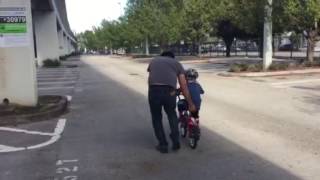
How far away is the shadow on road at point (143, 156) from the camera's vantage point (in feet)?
24.6

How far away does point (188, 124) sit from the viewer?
9.24m

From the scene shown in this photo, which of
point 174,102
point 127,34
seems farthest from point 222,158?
point 127,34

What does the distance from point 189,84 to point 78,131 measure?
123 inches

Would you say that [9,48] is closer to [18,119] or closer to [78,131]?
[18,119]

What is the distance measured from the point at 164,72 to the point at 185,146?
4.29 ft

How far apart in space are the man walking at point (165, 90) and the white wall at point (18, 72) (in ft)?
20.3

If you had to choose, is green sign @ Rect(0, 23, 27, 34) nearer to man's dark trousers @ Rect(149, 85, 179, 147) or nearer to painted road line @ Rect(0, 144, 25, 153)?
painted road line @ Rect(0, 144, 25, 153)

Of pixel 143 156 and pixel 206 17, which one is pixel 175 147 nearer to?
pixel 143 156

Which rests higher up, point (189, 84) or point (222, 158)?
point (189, 84)

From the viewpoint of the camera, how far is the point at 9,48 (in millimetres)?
14203

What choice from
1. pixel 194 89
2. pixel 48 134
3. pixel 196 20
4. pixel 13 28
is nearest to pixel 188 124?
pixel 194 89

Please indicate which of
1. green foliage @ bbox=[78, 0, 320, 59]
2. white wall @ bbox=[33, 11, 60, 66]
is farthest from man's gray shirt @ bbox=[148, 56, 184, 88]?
white wall @ bbox=[33, 11, 60, 66]

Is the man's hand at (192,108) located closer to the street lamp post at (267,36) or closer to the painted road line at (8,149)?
the painted road line at (8,149)

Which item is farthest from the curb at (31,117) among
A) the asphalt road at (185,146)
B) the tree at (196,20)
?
the tree at (196,20)
